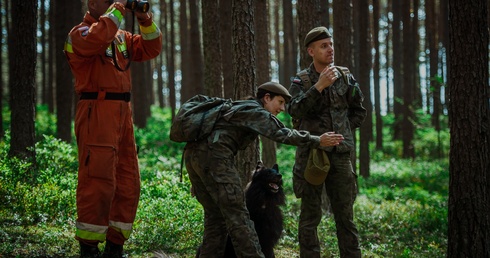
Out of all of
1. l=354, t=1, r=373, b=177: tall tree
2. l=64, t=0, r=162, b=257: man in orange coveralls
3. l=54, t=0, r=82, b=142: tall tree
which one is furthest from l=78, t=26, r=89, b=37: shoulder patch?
l=354, t=1, r=373, b=177: tall tree

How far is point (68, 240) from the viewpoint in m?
6.24

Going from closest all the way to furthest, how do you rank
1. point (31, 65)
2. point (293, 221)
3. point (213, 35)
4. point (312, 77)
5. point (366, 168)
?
point (312, 77), point (293, 221), point (31, 65), point (213, 35), point (366, 168)

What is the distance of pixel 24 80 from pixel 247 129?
6154 millimetres

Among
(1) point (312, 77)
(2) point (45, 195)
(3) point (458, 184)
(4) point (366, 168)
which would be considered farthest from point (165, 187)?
(4) point (366, 168)

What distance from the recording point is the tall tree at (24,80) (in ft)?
29.5

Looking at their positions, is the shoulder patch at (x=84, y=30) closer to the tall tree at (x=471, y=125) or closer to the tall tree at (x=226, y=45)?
the tall tree at (x=471, y=125)

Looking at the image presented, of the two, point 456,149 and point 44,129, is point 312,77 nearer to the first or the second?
point 456,149

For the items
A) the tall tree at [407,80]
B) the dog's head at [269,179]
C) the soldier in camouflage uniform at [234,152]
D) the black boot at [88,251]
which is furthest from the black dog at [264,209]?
the tall tree at [407,80]

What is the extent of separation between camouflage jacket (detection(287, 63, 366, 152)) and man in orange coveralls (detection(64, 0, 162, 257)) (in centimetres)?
182

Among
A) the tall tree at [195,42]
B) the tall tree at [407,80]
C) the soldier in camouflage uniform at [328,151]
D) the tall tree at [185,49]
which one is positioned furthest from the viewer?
the tall tree at [185,49]

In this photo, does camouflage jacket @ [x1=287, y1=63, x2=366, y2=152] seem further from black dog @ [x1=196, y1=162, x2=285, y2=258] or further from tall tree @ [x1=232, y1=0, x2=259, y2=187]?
tall tree @ [x1=232, y1=0, x2=259, y2=187]

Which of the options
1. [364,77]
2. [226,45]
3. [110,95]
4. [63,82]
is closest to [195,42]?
[226,45]

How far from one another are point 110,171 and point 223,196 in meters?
1.23

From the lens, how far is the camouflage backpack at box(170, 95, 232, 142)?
4703mm
